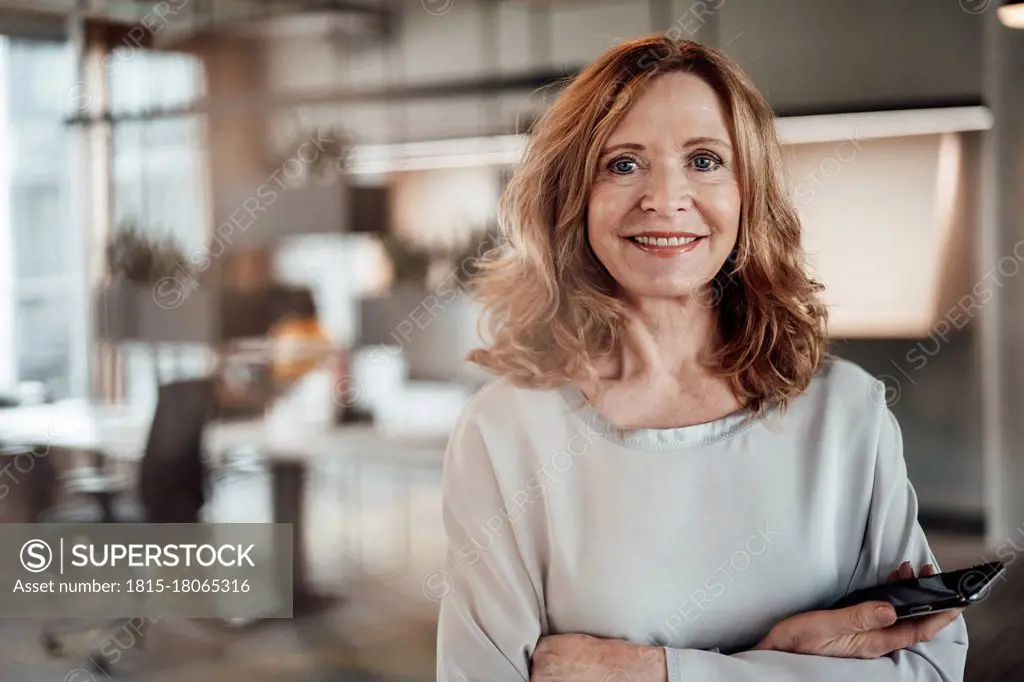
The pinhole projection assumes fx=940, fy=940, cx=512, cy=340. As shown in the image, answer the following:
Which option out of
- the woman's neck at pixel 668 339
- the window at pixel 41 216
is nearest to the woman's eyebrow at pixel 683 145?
the woman's neck at pixel 668 339

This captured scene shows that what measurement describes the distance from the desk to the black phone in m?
0.75

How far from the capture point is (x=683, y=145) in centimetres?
148

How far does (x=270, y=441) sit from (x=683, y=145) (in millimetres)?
912

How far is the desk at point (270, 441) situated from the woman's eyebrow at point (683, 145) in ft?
1.91

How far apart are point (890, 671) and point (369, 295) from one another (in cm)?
108

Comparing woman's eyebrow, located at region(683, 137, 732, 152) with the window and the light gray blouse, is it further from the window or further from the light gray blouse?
the window

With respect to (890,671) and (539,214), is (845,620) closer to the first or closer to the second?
(890,671)

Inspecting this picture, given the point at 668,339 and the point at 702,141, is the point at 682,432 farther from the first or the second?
the point at 702,141

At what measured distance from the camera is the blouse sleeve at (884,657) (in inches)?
58.4

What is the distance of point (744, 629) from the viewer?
5.11ft

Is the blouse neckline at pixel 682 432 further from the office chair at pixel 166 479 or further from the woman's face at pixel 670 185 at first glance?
the office chair at pixel 166 479

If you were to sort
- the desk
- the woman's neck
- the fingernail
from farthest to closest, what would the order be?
the desk
the woman's neck
the fingernail

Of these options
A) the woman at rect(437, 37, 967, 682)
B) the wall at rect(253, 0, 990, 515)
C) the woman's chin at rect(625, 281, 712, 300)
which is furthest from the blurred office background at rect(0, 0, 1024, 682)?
the woman's chin at rect(625, 281, 712, 300)

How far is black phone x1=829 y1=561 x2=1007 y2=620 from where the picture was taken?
4.80 feet
